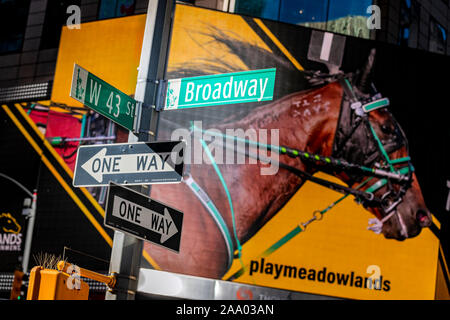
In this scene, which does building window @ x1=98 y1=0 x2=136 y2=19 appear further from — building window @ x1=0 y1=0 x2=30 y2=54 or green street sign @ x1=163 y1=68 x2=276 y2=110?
green street sign @ x1=163 y1=68 x2=276 y2=110

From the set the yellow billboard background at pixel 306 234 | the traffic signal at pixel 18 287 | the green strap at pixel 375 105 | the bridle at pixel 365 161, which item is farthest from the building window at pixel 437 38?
the traffic signal at pixel 18 287

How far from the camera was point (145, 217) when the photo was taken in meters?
8.06

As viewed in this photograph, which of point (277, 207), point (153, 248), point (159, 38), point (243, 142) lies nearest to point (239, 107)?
point (243, 142)

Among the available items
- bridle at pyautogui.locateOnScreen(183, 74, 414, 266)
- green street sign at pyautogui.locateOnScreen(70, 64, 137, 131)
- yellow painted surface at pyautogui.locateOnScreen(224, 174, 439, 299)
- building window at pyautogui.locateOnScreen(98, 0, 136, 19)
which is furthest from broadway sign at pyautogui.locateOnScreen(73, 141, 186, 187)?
building window at pyautogui.locateOnScreen(98, 0, 136, 19)

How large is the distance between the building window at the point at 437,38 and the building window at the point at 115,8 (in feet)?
38.0

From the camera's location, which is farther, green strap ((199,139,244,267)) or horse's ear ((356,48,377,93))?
horse's ear ((356,48,377,93))

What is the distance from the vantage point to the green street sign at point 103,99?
8.27 meters

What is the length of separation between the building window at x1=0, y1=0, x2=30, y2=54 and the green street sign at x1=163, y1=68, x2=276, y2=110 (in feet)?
71.4

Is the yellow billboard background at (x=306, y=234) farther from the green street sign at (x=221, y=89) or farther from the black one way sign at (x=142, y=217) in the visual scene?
the black one way sign at (x=142, y=217)

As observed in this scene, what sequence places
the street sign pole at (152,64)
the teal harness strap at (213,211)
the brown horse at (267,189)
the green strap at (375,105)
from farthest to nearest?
the green strap at (375,105) → the teal harness strap at (213,211) → the brown horse at (267,189) → the street sign pole at (152,64)

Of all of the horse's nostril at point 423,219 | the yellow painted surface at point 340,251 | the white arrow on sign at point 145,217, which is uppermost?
the horse's nostril at point 423,219

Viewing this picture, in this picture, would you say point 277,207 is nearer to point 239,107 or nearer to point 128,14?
point 239,107

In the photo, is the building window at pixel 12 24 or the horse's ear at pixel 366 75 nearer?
the horse's ear at pixel 366 75

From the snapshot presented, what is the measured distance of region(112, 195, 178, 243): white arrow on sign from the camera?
784 centimetres
